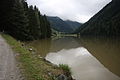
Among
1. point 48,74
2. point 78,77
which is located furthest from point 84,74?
point 48,74

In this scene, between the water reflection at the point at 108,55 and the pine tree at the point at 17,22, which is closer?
the water reflection at the point at 108,55

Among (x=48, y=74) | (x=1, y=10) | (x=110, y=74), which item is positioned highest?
(x=1, y=10)

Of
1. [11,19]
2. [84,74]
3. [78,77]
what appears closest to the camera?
[78,77]

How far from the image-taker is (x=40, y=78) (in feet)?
39.0

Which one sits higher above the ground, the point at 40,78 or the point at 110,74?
the point at 40,78

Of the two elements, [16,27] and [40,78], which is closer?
[40,78]

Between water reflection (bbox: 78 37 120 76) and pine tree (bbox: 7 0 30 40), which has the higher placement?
pine tree (bbox: 7 0 30 40)

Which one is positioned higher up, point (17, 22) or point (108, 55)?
point (17, 22)

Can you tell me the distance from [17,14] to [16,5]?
1.92 metres

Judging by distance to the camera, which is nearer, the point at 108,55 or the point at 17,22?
the point at 108,55

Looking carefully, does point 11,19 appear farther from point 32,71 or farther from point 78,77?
point 32,71

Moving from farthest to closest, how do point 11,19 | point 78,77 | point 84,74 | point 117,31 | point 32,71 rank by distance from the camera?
point 117,31 → point 11,19 → point 84,74 → point 78,77 → point 32,71

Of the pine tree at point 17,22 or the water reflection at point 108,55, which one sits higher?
the pine tree at point 17,22

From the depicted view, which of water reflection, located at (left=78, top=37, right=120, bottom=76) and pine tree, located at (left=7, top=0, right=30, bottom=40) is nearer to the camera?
water reflection, located at (left=78, top=37, right=120, bottom=76)
